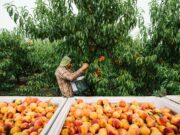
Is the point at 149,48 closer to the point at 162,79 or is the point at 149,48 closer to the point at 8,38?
the point at 162,79

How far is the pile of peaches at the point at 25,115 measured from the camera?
92.3 inches

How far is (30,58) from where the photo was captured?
1174cm

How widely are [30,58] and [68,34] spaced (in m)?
6.43

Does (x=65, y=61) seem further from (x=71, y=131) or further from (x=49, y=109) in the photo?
(x=71, y=131)

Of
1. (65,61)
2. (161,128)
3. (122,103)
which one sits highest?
(65,61)

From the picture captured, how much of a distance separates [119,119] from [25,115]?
3.19 feet

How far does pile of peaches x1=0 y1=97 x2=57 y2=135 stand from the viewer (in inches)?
92.3

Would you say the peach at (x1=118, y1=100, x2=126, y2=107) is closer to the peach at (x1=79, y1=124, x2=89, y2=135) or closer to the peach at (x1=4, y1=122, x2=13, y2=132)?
the peach at (x1=79, y1=124, x2=89, y2=135)

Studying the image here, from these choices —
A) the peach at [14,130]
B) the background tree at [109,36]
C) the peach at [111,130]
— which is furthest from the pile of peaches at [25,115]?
the background tree at [109,36]

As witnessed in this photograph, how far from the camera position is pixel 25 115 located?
8.96ft

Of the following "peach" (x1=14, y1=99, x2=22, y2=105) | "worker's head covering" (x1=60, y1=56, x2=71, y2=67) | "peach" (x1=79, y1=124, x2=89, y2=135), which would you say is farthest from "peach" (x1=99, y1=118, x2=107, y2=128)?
"worker's head covering" (x1=60, y1=56, x2=71, y2=67)

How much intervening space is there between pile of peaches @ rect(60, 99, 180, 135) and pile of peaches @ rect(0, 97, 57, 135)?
252 mm

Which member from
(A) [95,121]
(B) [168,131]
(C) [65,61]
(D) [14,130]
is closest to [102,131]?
(A) [95,121]

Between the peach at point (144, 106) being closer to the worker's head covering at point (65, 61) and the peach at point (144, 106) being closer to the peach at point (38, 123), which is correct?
the peach at point (38, 123)
